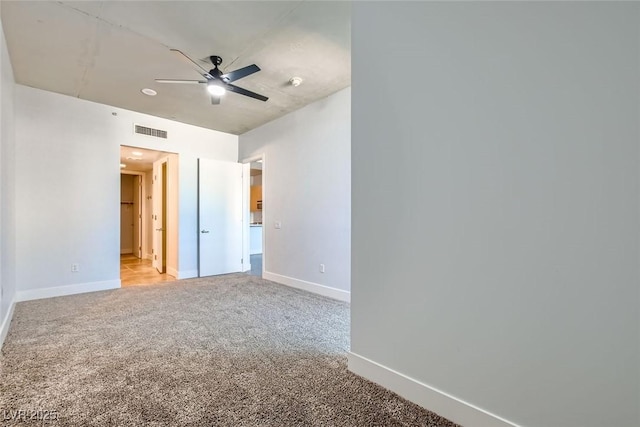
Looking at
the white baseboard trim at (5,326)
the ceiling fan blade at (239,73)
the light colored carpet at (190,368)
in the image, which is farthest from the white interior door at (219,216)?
the ceiling fan blade at (239,73)

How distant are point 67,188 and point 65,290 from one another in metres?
1.47

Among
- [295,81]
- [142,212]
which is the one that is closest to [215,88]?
[295,81]

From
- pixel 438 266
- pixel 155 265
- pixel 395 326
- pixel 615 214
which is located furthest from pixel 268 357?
pixel 155 265

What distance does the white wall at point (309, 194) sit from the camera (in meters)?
4.01

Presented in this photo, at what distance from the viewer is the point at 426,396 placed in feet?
5.37

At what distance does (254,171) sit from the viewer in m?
9.90

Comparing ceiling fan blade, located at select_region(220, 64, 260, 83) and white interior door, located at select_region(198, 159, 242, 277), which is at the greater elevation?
ceiling fan blade, located at select_region(220, 64, 260, 83)

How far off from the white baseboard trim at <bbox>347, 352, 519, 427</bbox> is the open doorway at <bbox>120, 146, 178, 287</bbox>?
14.6 ft

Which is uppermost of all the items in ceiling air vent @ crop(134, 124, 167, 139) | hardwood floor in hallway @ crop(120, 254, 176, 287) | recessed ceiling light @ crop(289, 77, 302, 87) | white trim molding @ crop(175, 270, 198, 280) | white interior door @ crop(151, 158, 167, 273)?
recessed ceiling light @ crop(289, 77, 302, 87)

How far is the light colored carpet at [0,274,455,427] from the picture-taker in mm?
1593

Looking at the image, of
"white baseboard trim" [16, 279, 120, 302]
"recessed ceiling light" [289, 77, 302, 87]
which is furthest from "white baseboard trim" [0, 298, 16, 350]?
"recessed ceiling light" [289, 77, 302, 87]

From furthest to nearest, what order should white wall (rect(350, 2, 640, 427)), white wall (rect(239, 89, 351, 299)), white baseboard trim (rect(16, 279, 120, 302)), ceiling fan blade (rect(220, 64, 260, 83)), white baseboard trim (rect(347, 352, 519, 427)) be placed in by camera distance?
white wall (rect(239, 89, 351, 299)), white baseboard trim (rect(16, 279, 120, 302)), ceiling fan blade (rect(220, 64, 260, 83)), white baseboard trim (rect(347, 352, 519, 427)), white wall (rect(350, 2, 640, 427))

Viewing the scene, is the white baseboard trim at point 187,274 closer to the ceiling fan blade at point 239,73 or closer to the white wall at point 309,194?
the white wall at point 309,194

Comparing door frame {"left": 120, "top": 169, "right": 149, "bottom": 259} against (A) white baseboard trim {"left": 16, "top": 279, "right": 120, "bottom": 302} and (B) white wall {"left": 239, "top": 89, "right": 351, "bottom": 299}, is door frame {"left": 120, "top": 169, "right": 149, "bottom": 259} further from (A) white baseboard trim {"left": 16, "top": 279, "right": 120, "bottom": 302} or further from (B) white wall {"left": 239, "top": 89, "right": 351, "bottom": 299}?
(B) white wall {"left": 239, "top": 89, "right": 351, "bottom": 299}
